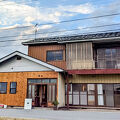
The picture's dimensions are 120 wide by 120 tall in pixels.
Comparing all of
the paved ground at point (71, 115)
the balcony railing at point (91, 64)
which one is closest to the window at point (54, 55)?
the balcony railing at point (91, 64)

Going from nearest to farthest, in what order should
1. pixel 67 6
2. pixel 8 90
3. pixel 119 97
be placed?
pixel 67 6 → pixel 119 97 → pixel 8 90

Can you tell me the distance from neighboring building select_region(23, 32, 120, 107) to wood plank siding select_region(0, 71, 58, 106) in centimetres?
226

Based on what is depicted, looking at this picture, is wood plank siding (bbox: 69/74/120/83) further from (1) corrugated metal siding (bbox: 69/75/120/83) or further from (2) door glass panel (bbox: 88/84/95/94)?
(2) door glass panel (bbox: 88/84/95/94)

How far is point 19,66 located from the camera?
57.1 ft

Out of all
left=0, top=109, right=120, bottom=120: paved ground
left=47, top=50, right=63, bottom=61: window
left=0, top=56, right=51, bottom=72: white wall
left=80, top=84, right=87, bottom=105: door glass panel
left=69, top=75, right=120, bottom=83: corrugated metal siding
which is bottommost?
left=0, top=109, right=120, bottom=120: paved ground

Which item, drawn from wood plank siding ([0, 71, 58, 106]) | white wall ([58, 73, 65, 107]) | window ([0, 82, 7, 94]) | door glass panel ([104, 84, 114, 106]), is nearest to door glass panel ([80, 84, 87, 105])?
white wall ([58, 73, 65, 107])

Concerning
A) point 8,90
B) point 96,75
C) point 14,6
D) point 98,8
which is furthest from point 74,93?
point 14,6

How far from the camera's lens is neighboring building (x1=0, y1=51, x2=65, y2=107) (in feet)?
52.6

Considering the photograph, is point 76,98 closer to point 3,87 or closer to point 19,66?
point 19,66

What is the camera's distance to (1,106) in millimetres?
16547

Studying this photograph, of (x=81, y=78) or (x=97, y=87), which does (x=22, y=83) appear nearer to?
(x=81, y=78)

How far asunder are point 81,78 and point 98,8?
7059mm

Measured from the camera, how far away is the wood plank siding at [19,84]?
16.4m

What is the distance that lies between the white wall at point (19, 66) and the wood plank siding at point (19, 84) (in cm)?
41
